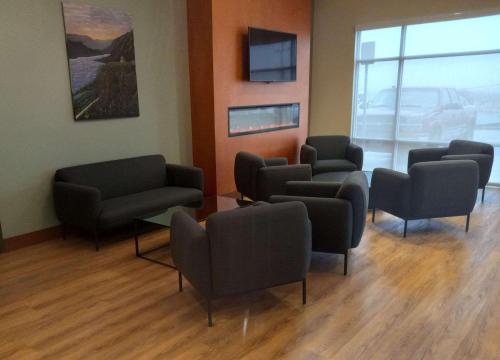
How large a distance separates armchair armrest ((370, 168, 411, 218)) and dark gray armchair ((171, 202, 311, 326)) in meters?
1.72

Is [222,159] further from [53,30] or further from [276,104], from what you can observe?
[53,30]

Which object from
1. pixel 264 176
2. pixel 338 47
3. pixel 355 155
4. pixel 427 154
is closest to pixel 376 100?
pixel 338 47

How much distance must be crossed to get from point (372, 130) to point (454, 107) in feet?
4.39

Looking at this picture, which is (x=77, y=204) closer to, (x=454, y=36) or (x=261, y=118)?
(x=261, y=118)

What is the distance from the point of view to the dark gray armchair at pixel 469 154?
495 centimetres

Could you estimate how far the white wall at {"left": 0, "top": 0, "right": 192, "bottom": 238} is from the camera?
3713 millimetres

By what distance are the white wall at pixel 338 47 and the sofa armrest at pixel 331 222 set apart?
4.30 meters

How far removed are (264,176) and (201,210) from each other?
893 mm

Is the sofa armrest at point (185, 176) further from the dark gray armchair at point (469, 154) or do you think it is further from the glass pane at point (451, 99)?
the glass pane at point (451, 99)

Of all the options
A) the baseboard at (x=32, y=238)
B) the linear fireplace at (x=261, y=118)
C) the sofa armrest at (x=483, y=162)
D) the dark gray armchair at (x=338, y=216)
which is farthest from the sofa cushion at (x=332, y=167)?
the baseboard at (x=32, y=238)

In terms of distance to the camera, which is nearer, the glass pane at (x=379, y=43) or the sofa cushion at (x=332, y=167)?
the sofa cushion at (x=332, y=167)

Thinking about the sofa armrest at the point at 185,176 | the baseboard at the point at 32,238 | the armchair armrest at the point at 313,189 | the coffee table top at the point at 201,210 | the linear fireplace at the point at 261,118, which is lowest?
the baseboard at the point at 32,238

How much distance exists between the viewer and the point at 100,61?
434 cm

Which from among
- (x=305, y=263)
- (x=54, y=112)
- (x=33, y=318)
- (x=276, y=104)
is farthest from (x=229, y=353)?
(x=276, y=104)
